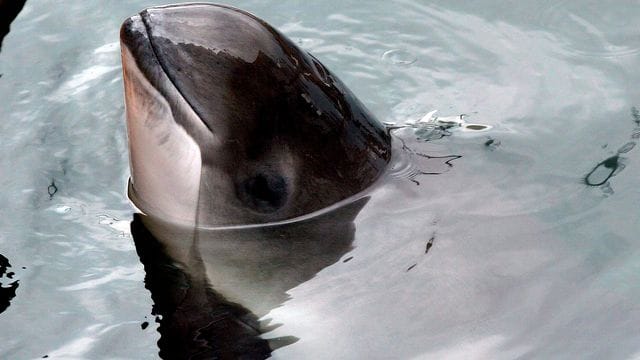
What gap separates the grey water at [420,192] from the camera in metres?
4.74

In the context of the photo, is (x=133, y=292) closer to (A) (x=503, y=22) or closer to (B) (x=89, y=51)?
(B) (x=89, y=51)

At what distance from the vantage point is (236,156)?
5.00m

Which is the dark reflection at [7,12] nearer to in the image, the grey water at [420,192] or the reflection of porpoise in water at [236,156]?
the grey water at [420,192]

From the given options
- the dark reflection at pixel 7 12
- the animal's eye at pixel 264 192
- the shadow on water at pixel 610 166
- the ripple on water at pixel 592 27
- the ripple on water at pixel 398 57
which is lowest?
the shadow on water at pixel 610 166

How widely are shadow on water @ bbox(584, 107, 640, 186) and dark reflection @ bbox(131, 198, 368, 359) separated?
135 centimetres

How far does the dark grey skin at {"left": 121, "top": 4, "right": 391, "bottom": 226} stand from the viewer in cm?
493

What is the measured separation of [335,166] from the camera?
5.11 meters

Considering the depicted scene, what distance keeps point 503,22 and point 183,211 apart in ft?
10.7

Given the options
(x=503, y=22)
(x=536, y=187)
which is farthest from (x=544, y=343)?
(x=503, y=22)

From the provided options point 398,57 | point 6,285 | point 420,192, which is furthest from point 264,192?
point 398,57

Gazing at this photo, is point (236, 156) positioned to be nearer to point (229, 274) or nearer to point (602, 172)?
point (229, 274)

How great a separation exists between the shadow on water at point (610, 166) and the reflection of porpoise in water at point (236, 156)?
1.25 metres

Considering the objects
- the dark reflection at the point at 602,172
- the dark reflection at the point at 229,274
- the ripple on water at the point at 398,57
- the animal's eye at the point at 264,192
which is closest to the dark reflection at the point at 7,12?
the ripple on water at the point at 398,57

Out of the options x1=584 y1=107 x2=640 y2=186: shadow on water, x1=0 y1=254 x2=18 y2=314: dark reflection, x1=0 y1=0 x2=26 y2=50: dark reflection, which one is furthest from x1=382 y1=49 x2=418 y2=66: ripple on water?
x1=0 y1=254 x2=18 y2=314: dark reflection
